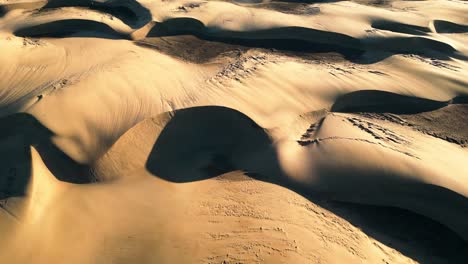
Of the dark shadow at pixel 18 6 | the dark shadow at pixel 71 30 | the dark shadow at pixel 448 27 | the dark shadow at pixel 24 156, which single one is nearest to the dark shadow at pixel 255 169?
the dark shadow at pixel 24 156

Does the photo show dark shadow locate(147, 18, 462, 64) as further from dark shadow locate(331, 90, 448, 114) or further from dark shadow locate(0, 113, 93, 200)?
dark shadow locate(0, 113, 93, 200)

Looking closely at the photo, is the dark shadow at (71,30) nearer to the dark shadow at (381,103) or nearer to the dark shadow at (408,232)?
the dark shadow at (381,103)

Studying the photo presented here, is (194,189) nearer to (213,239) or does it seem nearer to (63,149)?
(213,239)

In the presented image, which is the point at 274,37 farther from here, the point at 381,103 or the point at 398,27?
the point at 398,27

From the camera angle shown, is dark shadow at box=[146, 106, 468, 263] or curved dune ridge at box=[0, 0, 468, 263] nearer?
curved dune ridge at box=[0, 0, 468, 263]

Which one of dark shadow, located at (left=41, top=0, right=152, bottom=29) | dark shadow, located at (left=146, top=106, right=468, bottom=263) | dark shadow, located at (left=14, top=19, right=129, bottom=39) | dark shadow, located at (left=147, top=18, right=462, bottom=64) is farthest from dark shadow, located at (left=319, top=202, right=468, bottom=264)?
dark shadow, located at (left=41, top=0, right=152, bottom=29)

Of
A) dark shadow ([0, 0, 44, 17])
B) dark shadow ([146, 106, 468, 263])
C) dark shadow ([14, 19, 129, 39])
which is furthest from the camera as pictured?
dark shadow ([0, 0, 44, 17])
